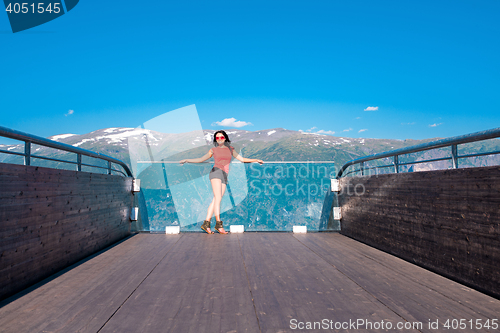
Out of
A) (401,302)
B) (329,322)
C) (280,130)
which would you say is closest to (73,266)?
(329,322)

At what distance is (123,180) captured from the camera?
195 inches

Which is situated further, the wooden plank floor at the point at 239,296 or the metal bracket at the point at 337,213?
the metal bracket at the point at 337,213

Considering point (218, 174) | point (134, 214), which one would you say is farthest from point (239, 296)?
point (134, 214)

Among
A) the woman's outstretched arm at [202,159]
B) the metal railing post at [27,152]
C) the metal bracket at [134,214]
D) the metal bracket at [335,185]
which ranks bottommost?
the metal bracket at [134,214]

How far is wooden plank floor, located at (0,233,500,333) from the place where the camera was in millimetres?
1735

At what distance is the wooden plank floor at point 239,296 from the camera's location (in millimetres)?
1735

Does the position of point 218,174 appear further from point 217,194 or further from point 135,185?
point 135,185

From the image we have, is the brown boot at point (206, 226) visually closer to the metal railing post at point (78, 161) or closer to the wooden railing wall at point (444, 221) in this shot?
the metal railing post at point (78, 161)

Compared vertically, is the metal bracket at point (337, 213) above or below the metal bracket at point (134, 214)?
below

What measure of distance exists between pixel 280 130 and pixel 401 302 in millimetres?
176968

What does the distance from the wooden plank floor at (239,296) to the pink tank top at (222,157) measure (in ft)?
7.03

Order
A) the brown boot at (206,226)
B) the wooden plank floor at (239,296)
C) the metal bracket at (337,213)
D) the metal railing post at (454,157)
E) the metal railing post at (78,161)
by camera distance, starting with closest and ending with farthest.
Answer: the wooden plank floor at (239,296) → the metal railing post at (454,157) → the metal railing post at (78,161) → the brown boot at (206,226) → the metal bracket at (337,213)

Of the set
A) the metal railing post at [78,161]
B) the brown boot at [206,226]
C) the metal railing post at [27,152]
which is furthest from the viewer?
the brown boot at [206,226]

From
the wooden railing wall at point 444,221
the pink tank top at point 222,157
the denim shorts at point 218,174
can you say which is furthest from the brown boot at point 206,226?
the wooden railing wall at point 444,221
